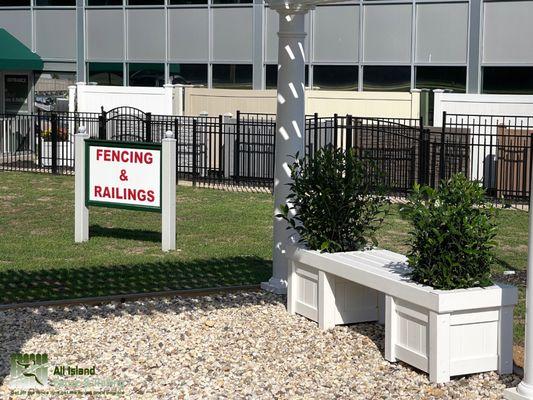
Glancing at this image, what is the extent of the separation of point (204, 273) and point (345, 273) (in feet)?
12.3

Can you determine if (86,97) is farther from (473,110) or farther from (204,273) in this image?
(204,273)

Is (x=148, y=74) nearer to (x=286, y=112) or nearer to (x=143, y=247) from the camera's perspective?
(x=143, y=247)

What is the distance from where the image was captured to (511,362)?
316 inches

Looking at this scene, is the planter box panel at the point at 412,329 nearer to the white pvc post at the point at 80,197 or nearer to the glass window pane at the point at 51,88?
the white pvc post at the point at 80,197

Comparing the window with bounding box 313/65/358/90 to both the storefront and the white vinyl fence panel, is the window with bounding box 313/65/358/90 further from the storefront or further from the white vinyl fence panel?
the storefront

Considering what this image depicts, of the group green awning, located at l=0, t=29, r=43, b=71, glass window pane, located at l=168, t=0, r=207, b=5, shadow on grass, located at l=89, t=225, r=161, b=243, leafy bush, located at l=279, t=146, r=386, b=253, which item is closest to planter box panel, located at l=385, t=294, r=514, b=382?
leafy bush, located at l=279, t=146, r=386, b=253

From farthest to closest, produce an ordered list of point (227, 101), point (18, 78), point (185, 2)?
point (18, 78) → point (185, 2) → point (227, 101)

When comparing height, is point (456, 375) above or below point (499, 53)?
below

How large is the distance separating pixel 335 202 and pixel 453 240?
198 centimetres

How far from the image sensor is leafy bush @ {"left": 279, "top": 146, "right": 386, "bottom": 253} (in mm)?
9734

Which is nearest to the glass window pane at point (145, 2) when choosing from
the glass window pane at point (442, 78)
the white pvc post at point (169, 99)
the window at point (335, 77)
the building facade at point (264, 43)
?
the building facade at point (264, 43)

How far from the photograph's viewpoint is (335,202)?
972 centimetres

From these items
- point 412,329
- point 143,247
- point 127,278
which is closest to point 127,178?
point 143,247

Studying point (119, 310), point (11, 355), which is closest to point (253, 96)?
point (119, 310)
